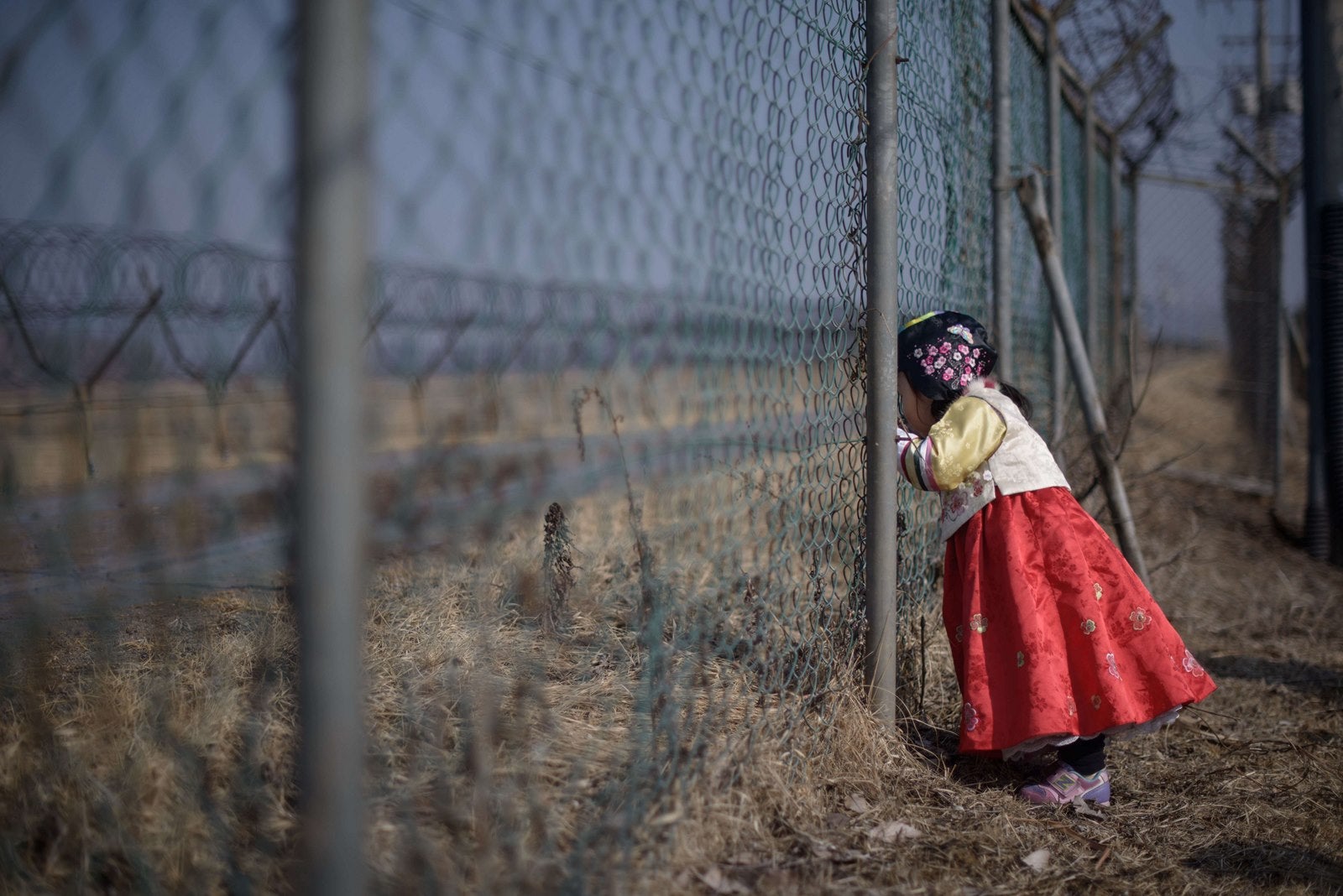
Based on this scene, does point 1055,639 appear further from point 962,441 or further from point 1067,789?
point 962,441

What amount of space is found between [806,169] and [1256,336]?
6943mm

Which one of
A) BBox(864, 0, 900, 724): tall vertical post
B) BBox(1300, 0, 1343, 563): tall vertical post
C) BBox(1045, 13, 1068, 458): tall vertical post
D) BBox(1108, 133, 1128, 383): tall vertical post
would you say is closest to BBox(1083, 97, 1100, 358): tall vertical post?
BBox(1108, 133, 1128, 383): tall vertical post

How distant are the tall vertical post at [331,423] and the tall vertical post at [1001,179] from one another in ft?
10.1

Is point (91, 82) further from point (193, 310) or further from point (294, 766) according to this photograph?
point (294, 766)

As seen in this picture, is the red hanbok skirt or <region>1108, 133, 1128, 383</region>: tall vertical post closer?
the red hanbok skirt

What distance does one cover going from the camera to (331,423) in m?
0.84

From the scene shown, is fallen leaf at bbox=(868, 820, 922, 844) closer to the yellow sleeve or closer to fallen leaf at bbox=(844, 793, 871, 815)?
fallen leaf at bbox=(844, 793, 871, 815)

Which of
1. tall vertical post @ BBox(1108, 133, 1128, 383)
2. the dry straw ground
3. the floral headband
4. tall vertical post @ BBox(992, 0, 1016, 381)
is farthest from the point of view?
tall vertical post @ BBox(1108, 133, 1128, 383)

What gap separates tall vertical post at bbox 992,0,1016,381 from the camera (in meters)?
3.57

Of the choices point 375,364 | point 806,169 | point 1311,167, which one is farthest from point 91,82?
point 1311,167

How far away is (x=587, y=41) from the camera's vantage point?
4.48 ft

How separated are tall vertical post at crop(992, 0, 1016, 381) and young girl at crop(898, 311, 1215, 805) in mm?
1258

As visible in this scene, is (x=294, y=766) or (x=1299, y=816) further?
(x=1299, y=816)

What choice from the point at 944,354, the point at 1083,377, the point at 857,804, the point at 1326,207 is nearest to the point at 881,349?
the point at 944,354
